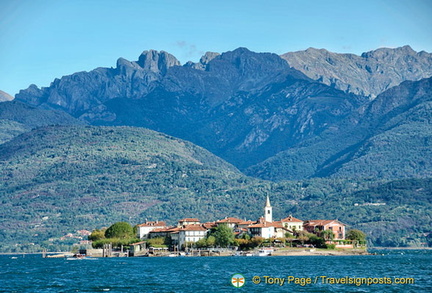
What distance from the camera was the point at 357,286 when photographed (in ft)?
385

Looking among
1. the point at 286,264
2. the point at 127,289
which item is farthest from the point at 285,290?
the point at 286,264

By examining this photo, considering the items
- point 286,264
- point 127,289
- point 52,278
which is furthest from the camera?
point 286,264

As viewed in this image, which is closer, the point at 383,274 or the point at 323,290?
the point at 323,290

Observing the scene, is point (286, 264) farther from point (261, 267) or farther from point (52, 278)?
point (52, 278)

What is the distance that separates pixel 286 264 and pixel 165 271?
1019 inches

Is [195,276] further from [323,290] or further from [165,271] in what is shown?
[323,290]

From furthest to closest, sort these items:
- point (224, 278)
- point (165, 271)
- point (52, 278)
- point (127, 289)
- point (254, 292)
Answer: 1. point (165, 271)
2. point (52, 278)
3. point (224, 278)
4. point (127, 289)
5. point (254, 292)

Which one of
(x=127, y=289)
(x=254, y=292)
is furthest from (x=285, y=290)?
(x=127, y=289)

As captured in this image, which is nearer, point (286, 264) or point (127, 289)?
point (127, 289)

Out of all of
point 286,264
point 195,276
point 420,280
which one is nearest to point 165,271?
point 195,276

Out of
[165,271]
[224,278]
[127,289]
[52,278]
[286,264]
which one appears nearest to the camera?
[127,289]

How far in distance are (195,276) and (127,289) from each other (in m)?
22.6

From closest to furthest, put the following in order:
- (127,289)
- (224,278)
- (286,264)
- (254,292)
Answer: (254,292) → (127,289) → (224,278) → (286,264)

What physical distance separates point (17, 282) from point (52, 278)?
311 inches
